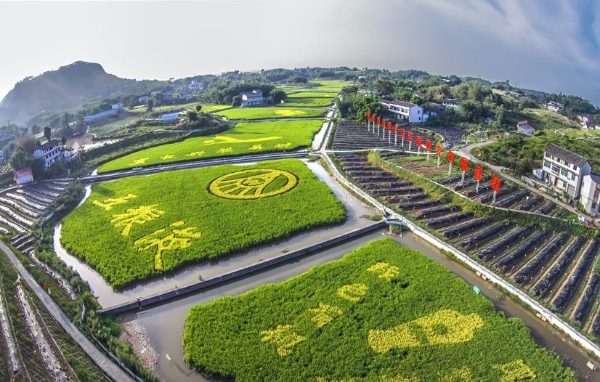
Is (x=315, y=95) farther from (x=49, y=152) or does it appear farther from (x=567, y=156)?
(x=567, y=156)

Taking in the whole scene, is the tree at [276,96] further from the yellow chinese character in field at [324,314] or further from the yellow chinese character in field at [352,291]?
the yellow chinese character in field at [324,314]

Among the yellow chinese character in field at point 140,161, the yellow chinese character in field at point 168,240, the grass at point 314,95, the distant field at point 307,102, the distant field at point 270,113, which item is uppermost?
the grass at point 314,95

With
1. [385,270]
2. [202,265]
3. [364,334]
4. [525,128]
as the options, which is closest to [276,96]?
[525,128]

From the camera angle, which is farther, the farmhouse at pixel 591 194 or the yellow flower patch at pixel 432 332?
the farmhouse at pixel 591 194

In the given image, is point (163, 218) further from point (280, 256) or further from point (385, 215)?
point (385, 215)

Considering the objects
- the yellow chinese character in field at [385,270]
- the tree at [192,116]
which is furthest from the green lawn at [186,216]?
the tree at [192,116]

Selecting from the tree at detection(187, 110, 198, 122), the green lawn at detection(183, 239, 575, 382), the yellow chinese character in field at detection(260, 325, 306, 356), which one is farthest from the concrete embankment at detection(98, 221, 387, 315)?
the tree at detection(187, 110, 198, 122)
